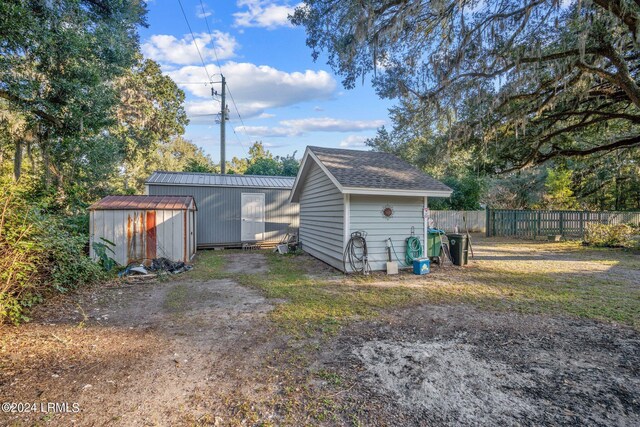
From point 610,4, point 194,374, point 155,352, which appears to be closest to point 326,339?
point 194,374

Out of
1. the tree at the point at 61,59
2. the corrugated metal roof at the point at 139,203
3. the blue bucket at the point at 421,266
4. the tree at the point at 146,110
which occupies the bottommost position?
the blue bucket at the point at 421,266

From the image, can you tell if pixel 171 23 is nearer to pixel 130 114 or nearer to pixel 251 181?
pixel 251 181

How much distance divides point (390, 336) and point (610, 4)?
5800 mm

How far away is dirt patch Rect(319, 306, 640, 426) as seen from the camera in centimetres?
221

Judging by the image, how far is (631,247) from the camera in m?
10.8

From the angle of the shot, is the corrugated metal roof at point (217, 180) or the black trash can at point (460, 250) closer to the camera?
the black trash can at point (460, 250)

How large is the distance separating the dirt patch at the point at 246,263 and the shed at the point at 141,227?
121 cm

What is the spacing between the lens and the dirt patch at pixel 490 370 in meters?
2.21

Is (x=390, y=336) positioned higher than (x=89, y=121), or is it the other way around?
(x=89, y=121)

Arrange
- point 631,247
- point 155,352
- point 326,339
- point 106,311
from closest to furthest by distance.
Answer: point 155,352, point 326,339, point 106,311, point 631,247

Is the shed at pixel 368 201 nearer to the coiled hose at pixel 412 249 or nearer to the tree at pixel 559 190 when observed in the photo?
the coiled hose at pixel 412 249

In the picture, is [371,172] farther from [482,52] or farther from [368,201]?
[482,52]

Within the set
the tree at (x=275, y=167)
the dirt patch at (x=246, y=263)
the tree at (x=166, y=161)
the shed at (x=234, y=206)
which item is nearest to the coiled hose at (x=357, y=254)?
the dirt patch at (x=246, y=263)

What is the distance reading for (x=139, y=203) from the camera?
738cm
